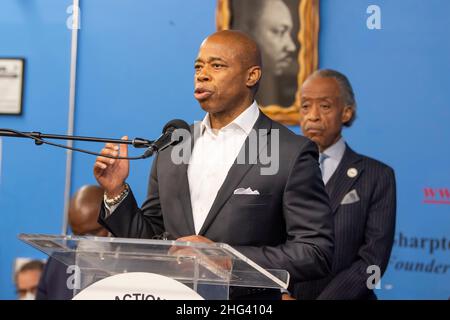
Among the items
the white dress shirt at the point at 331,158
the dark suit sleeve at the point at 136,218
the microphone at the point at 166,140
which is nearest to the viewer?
the microphone at the point at 166,140

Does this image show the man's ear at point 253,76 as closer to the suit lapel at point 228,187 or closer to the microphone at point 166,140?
the suit lapel at point 228,187

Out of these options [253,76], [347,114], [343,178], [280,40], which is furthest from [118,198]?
[280,40]

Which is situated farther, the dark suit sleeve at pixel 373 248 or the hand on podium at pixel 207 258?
the dark suit sleeve at pixel 373 248

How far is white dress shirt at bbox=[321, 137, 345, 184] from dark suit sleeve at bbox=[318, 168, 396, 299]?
0.73 ft

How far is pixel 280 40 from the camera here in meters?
5.07

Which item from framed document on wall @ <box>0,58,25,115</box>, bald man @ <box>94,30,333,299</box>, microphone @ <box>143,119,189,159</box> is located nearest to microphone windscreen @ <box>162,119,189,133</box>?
microphone @ <box>143,119,189,159</box>

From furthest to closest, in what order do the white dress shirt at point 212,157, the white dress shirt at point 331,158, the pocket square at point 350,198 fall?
the white dress shirt at point 331,158
the pocket square at point 350,198
the white dress shirt at point 212,157

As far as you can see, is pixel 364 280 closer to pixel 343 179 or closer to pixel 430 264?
pixel 343 179

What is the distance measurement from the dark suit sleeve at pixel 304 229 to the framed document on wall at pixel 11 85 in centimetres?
233

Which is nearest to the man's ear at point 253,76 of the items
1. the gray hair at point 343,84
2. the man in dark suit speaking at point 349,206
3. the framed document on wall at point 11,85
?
the man in dark suit speaking at point 349,206

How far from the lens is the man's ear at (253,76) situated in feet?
11.2

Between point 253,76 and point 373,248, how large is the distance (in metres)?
1.10
